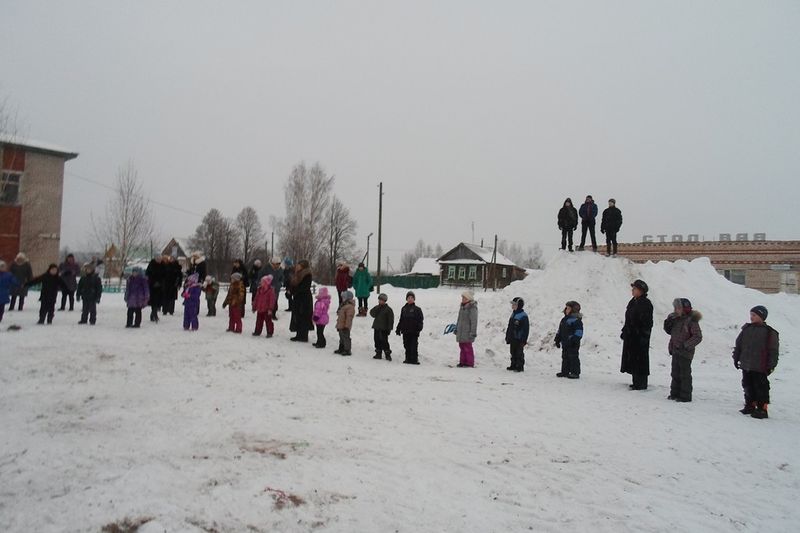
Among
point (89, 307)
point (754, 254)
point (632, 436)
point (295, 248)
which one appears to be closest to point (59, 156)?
point (295, 248)

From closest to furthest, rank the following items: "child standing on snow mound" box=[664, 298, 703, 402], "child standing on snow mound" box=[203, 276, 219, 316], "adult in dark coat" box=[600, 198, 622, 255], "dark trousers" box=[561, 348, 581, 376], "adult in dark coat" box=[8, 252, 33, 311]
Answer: "child standing on snow mound" box=[664, 298, 703, 402] → "dark trousers" box=[561, 348, 581, 376] → "adult in dark coat" box=[8, 252, 33, 311] → "child standing on snow mound" box=[203, 276, 219, 316] → "adult in dark coat" box=[600, 198, 622, 255]

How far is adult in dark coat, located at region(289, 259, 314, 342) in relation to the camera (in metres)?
12.9

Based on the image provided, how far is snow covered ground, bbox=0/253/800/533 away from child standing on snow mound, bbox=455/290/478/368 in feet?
3.97

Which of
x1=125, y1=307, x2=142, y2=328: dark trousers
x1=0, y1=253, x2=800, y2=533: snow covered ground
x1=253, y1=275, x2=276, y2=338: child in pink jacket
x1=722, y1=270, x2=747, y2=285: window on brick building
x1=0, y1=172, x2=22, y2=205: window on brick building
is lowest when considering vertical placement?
x1=0, y1=253, x2=800, y2=533: snow covered ground

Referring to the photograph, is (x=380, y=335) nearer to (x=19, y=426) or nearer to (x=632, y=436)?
(x=632, y=436)

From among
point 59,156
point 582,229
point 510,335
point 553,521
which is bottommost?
point 553,521

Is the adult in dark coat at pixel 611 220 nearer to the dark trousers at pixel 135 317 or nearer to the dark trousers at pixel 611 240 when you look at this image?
the dark trousers at pixel 611 240

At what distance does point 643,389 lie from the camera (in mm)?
10156

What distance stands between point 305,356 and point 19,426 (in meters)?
5.96

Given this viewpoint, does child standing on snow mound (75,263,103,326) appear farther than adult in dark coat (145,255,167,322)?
No

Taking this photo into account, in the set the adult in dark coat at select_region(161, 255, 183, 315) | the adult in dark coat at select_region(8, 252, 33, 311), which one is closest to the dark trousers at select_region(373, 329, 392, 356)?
the adult in dark coat at select_region(161, 255, 183, 315)

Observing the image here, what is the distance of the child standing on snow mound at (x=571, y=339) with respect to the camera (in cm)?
1129

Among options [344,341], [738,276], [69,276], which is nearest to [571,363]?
[344,341]

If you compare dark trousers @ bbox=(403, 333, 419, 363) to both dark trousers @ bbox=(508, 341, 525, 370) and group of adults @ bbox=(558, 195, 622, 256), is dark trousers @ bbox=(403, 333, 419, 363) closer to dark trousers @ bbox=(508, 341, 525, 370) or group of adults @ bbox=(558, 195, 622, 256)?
dark trousers @ bbox=(508, 341, 525, 370)
